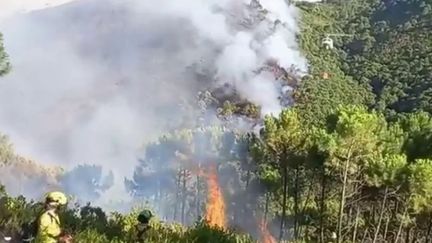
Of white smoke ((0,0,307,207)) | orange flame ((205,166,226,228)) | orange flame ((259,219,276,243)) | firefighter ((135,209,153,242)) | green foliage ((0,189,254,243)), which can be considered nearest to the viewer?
firefighter ((135,209,153,242))

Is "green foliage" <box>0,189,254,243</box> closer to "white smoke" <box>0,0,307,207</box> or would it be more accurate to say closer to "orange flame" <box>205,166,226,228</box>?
"orange flame" <box>205,166,226,228</box>

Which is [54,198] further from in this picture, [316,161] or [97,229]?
[316,161]

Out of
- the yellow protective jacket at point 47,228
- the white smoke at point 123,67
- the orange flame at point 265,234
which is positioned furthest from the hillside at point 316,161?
the white smoke at point 123,67

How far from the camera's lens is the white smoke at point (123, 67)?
285ft

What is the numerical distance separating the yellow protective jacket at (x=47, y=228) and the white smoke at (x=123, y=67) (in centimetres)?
6284

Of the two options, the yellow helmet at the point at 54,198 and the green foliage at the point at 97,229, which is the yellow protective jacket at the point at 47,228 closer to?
the yellow helmet at the point at 54,198

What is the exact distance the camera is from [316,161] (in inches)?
1162

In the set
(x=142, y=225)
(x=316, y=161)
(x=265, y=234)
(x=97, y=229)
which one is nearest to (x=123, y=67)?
(x=265, y=234)

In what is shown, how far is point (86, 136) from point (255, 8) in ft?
130

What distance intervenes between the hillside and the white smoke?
423 cm

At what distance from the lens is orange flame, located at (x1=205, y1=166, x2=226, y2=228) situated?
50.3 m

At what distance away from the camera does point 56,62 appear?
117 meters

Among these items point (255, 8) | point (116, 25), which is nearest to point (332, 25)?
point (255, 8)

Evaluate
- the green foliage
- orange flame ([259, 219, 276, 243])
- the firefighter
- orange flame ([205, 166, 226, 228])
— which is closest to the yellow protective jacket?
the green foliage
